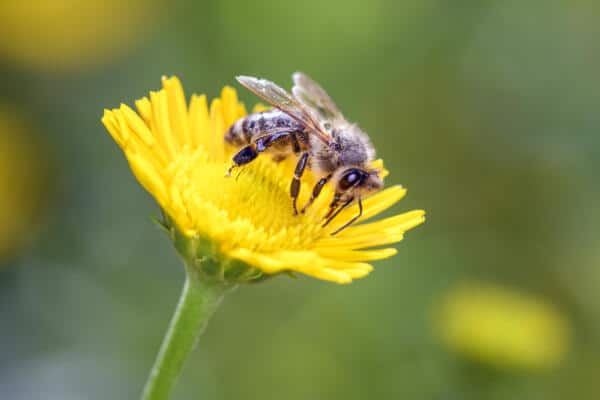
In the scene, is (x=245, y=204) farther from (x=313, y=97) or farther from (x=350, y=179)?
(x=313, y=97)

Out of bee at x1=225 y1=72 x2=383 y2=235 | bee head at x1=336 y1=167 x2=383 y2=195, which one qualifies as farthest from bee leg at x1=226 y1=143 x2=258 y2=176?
bee head at x1=336 y1=167 x2=383 y2=195

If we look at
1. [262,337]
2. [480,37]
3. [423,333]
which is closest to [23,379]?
[262,337]

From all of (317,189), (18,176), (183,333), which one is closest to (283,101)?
(317,189)

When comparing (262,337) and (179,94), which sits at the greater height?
(179,94)

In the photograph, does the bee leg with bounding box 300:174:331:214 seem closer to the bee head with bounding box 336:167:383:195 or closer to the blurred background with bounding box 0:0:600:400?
the bee head with bounding box 336:167:383:195

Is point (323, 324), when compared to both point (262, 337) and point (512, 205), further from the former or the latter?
point (512, 205)

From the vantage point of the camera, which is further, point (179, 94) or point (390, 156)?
point (390, 156)

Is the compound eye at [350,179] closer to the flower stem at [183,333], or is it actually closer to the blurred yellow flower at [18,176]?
the flower stem at [183,333]

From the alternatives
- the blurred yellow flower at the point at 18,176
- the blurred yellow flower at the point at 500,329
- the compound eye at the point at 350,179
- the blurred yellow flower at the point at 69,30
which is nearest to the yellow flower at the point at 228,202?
the compound eye at the point at 350,179
